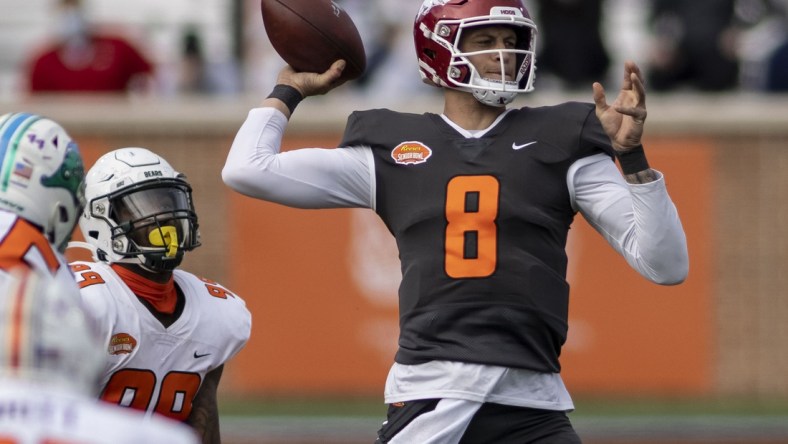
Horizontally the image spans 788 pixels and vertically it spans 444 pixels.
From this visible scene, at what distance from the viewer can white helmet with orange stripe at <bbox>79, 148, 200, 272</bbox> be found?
4723 millimetres

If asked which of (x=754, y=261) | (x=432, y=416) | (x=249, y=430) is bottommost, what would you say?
(x=249, y=430)

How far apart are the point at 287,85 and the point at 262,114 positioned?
0.17 m

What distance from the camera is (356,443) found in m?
9.38

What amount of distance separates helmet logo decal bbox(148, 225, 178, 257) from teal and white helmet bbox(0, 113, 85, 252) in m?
1.04

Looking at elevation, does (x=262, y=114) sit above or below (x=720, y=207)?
above

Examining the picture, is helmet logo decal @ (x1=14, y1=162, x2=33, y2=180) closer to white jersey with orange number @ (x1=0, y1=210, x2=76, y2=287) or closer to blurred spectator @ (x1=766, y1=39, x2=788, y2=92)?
white jersey with orange number @ (x1=0, y1=210, x2=76, y2=287)

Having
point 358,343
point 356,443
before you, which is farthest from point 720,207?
point 356,443

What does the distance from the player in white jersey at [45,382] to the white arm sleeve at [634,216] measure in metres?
1.90

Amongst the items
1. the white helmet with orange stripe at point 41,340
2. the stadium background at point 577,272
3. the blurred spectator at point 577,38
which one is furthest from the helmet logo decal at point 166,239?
the blurred spectator at point 577,38

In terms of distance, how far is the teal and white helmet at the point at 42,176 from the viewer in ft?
11.7

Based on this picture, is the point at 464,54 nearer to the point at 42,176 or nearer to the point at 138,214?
the point at 138,214

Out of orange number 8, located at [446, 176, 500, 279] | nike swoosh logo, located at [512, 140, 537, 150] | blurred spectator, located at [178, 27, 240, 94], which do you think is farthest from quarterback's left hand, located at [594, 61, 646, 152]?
blurred spectator, located at [178, 27, 240, 94]

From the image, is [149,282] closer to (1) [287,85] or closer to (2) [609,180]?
(1) [287,85]

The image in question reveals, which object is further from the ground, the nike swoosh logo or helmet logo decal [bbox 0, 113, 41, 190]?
helmet logo decal [bbox 0, 113, 41, 190]
